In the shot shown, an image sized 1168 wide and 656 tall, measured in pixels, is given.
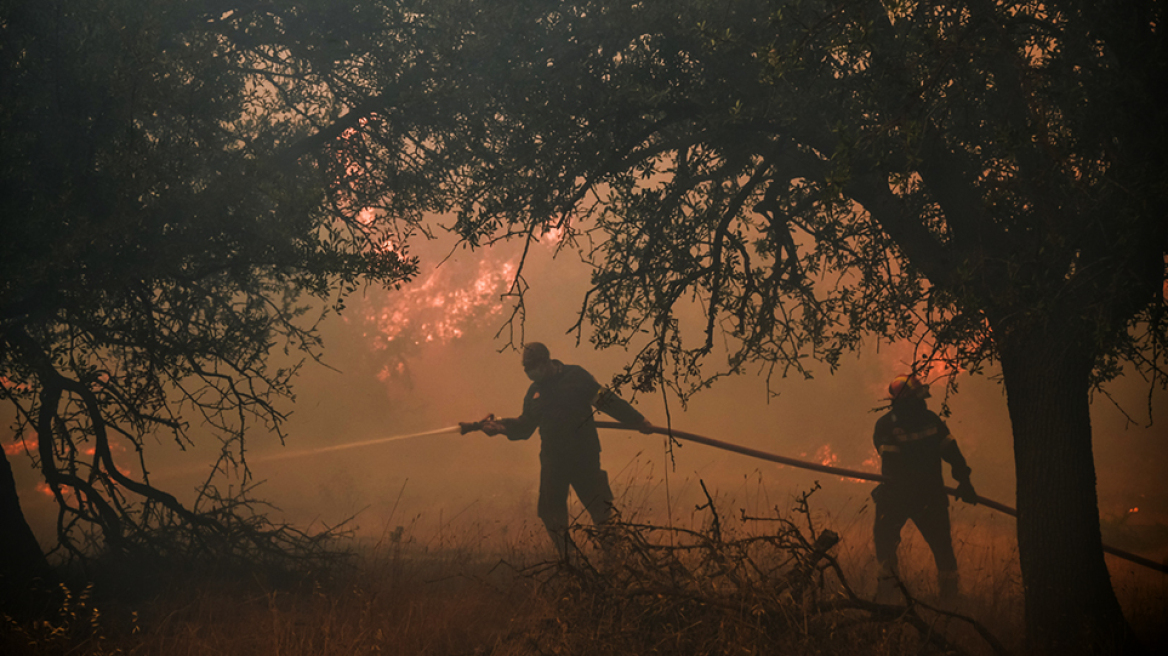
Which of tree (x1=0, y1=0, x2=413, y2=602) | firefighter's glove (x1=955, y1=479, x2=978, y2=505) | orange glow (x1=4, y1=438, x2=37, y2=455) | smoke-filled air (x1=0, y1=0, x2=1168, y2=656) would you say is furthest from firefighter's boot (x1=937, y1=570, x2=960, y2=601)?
orange glow (x1=4, y1=438, x2=37, y2=455)

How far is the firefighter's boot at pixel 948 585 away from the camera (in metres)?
7.15

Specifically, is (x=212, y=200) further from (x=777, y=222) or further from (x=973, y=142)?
(x=973, y=142)

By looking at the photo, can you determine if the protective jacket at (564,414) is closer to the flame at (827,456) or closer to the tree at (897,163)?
the tree at (897,163)

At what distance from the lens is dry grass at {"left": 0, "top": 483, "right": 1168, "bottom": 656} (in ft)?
13.0

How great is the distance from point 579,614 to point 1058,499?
3810 mm

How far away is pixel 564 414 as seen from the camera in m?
8.43

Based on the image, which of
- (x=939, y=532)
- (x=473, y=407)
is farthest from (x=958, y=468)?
(x=473, y=407)

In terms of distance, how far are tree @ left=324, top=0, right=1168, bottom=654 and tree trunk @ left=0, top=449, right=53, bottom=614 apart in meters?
4.44

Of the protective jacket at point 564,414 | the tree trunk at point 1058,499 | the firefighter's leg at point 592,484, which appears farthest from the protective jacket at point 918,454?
the firefighter's leg at point 592,484

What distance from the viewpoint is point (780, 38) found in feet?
18.1

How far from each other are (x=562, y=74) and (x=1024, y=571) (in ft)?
18.7

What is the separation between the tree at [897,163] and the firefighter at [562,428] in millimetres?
1636

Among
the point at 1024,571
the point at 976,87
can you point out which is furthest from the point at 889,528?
the point at 976,87

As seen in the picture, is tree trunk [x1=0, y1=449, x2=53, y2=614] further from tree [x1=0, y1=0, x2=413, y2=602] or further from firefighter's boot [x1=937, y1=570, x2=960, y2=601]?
firefighter's boot [x1=937, y1=570, x2=960, y2=601]
